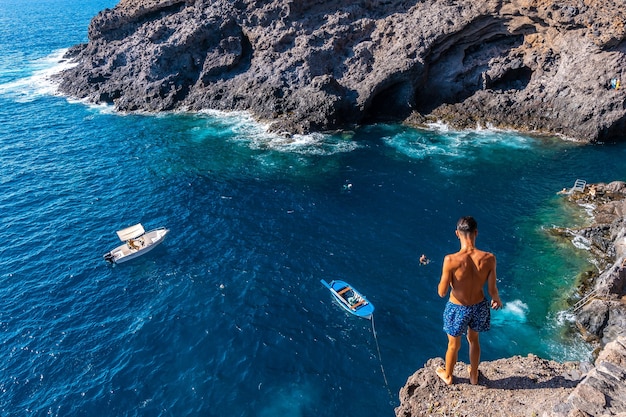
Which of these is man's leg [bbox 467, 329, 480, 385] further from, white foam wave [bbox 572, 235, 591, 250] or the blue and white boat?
white foam wave [bbox 572, 235, 591, 250]

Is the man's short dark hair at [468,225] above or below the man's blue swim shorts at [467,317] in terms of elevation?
above

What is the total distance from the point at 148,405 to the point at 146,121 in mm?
50638

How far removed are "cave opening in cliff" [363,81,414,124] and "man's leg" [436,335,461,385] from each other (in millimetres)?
50774

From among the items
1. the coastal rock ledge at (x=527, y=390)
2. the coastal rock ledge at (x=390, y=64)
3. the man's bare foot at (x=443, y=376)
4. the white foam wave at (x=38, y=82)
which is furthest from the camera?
the white foam wave at (x=38, y=82)

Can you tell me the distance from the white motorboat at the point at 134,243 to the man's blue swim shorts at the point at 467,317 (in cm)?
3227

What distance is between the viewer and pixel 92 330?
34.0m

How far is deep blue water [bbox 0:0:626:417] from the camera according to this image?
1171 inches

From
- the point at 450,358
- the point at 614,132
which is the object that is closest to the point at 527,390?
the point at 450,358

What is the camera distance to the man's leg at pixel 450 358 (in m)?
16.2

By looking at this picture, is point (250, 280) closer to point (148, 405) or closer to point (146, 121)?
point (148, 405)

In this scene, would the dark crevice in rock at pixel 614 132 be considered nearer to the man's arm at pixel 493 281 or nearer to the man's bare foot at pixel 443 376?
the man's bare foot at pixel 443 376

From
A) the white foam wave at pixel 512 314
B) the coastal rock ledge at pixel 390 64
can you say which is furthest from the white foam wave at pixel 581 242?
the coastal rock ledge at pixel 390 64

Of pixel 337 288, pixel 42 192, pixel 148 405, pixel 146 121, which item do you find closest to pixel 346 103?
pixel 146 121

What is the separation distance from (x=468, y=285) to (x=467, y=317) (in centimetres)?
129
